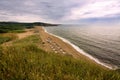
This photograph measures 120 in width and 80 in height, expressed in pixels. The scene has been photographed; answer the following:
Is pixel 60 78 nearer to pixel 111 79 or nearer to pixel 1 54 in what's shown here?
pixel 111 79

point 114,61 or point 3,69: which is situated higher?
point 3,69

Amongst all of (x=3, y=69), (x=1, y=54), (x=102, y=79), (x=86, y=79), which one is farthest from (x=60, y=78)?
(x=1, y=54)

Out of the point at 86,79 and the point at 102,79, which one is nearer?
the point at 86,79

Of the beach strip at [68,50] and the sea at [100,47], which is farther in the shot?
the sea at [100,47]

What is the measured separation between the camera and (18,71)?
3.91 m

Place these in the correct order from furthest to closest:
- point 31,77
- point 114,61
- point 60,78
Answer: point 114,61 → point 60,78 → point 31,77

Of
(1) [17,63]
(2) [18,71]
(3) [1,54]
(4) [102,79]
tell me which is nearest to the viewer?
(2) [18,71]

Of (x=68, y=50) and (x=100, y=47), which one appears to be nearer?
(x=68, y=50)

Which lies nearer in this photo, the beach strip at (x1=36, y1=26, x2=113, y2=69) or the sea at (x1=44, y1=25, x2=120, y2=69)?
the beach strip at (x1=36, y1=26, x2=113, y2=69)

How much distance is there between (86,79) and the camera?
→ 3861 mm

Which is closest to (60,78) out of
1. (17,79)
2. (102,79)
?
(17,79)

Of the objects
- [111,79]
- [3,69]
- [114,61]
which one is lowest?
[114,61]

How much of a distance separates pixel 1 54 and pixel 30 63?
1.62 metres

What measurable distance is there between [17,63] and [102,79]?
109 inches
